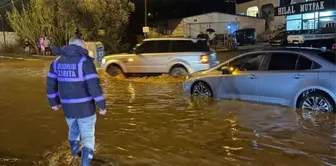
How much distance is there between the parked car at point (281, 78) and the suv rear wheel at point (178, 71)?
4547mm

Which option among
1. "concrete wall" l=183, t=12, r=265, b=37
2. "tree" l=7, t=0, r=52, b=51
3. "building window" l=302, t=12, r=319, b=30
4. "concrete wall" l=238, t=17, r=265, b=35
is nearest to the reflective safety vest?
"tree" l=7, t=0, r=52, b=51

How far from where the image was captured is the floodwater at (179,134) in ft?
19.9

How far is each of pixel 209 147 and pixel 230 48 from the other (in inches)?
1163

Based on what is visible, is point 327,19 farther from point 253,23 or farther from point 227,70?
point 227,70

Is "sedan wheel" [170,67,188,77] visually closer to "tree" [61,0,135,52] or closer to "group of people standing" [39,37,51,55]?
"tree" [61,0,135,52]

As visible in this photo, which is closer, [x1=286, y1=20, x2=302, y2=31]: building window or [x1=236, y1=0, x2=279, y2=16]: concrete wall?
[x1=286, y1=20, x2=302, y2=31]: building window

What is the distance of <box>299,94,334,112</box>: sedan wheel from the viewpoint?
27.6 feet

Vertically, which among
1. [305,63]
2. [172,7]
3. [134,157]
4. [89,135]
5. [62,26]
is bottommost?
[134,157]

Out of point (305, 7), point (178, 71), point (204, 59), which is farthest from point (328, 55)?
point (305, 7)

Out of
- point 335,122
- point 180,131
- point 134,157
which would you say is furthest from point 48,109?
point 335,122

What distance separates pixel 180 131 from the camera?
301 inches

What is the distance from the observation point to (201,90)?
11039mm

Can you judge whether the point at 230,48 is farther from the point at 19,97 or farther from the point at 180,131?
the point at 180,131

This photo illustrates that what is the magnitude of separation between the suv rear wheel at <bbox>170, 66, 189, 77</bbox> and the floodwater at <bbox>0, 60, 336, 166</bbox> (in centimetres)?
398
